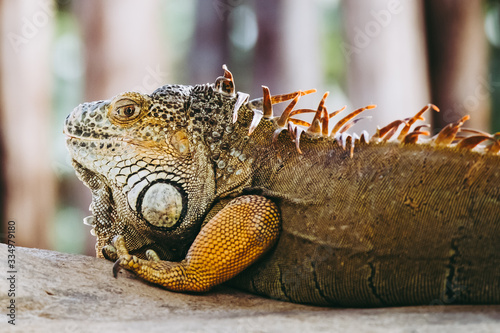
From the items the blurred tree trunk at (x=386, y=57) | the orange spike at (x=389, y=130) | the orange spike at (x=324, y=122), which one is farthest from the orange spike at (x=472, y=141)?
the blurred tree trunk at (x=386, y=57)

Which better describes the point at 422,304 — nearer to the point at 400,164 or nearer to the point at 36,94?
the point at 400,164

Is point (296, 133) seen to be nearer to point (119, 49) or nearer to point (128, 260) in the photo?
point (128, 260)

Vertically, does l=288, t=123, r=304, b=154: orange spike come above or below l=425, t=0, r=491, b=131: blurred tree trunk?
below

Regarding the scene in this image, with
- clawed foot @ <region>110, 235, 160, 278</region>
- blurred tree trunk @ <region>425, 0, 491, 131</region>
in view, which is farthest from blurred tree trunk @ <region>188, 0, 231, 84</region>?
clawed foot @ <region>110, 235, 160, 278</region>

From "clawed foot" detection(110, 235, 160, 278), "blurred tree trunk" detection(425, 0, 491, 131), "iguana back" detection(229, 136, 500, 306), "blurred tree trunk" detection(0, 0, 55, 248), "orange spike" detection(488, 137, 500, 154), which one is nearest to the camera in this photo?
"iguana back" detection(229, 136, 500, 306)

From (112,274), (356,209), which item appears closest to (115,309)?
(112,274)

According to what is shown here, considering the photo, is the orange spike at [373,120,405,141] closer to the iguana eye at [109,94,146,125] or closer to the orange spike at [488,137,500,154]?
the orange spike at [488,137,500,154]
